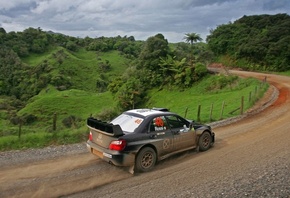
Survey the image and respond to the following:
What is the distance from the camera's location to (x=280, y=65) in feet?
129

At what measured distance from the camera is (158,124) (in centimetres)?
911

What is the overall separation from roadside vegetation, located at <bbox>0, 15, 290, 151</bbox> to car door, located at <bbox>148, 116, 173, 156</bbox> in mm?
4919

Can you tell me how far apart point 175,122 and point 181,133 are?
41cm

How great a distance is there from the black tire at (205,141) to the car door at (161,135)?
5.07 ft

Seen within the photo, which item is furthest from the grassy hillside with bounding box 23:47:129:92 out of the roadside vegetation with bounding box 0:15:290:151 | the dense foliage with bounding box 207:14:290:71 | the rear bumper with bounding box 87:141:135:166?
the rear bumper with bounding box 87:141:135:166

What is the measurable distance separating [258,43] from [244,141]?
3424 centimetres

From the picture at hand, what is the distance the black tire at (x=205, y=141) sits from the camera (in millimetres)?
10359

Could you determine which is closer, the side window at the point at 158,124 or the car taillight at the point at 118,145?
the car taillight at the point at 118,145

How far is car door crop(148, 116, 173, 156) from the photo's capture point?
8.85 m

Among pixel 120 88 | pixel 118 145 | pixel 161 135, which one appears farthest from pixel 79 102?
pixel 118 145

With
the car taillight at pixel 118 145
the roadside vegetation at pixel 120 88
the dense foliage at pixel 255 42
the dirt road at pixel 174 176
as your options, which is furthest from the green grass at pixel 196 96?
the car taillight at pixel 118 145

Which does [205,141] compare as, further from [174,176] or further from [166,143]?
[174,176]

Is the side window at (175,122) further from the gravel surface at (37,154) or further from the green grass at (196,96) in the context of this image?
the green grass at (196,96)

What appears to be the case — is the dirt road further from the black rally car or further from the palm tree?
the palm tree
